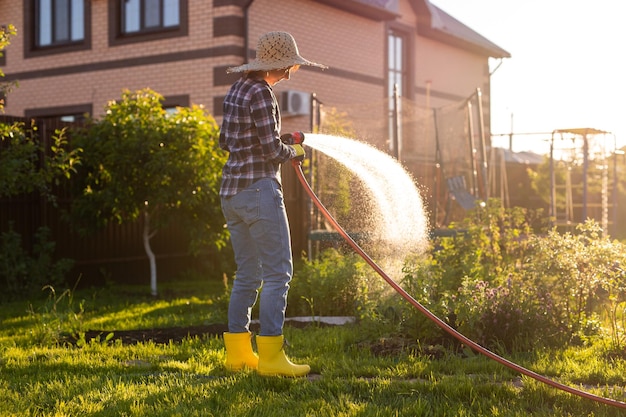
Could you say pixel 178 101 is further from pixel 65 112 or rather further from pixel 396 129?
pixel 396 129

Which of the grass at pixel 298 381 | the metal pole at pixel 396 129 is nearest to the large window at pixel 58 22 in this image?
the metal pole at pixel 396 129

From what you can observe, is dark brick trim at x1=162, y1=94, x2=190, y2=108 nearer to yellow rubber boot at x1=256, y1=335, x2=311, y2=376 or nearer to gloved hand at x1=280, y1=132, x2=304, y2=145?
gloved hand at x1=280, y1=132, x2=304, y2=145

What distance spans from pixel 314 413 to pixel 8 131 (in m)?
5.55

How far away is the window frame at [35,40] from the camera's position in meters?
17.0


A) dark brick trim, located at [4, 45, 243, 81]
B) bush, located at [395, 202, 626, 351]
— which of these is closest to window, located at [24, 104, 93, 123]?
dark brick trim, located at [4, 45, 243, 81]

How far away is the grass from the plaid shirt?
1.17 metres

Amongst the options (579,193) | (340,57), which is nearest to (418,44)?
(340,57)

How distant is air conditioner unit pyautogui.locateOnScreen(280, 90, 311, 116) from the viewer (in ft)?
52.2

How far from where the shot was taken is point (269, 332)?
16.7 ft

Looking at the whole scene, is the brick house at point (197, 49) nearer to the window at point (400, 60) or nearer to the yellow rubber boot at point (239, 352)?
the window at point (400, 60)

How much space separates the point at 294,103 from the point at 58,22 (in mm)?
5414

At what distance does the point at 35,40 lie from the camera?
58.6 ft

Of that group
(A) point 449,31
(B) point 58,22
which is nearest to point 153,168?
(B) point 58,22

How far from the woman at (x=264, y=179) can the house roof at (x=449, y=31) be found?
16.1 m
